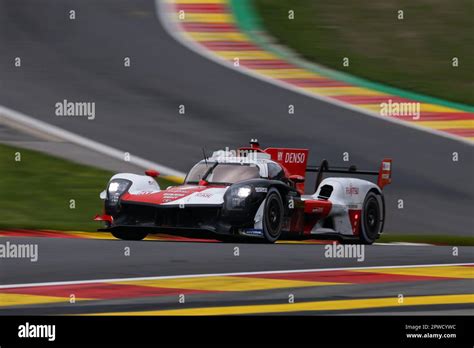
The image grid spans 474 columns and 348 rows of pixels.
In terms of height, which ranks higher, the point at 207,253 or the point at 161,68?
the point at 161,68

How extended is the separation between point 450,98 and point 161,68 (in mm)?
5787

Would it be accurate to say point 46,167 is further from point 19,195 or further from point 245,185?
point 245,185

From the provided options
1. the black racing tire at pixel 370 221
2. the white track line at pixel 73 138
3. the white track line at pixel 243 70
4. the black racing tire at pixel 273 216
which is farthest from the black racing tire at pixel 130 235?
the white track line at pixel 243 70

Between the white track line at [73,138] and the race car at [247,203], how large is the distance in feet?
11.1

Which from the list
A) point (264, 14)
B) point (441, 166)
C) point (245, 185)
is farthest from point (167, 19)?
point (245, 185)

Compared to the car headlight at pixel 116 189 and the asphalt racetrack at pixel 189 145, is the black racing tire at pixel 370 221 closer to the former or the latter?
the asphalt racetrack at pixel 189 145

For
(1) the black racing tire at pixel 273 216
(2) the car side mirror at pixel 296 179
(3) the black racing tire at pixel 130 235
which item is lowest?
(3) the black racing tire at pixel 130 235

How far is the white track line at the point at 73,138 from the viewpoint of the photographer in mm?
17484

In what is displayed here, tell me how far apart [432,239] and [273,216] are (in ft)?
11.0

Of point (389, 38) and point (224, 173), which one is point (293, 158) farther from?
point (389, 38)

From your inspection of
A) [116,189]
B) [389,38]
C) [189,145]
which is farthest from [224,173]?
[389,38]
